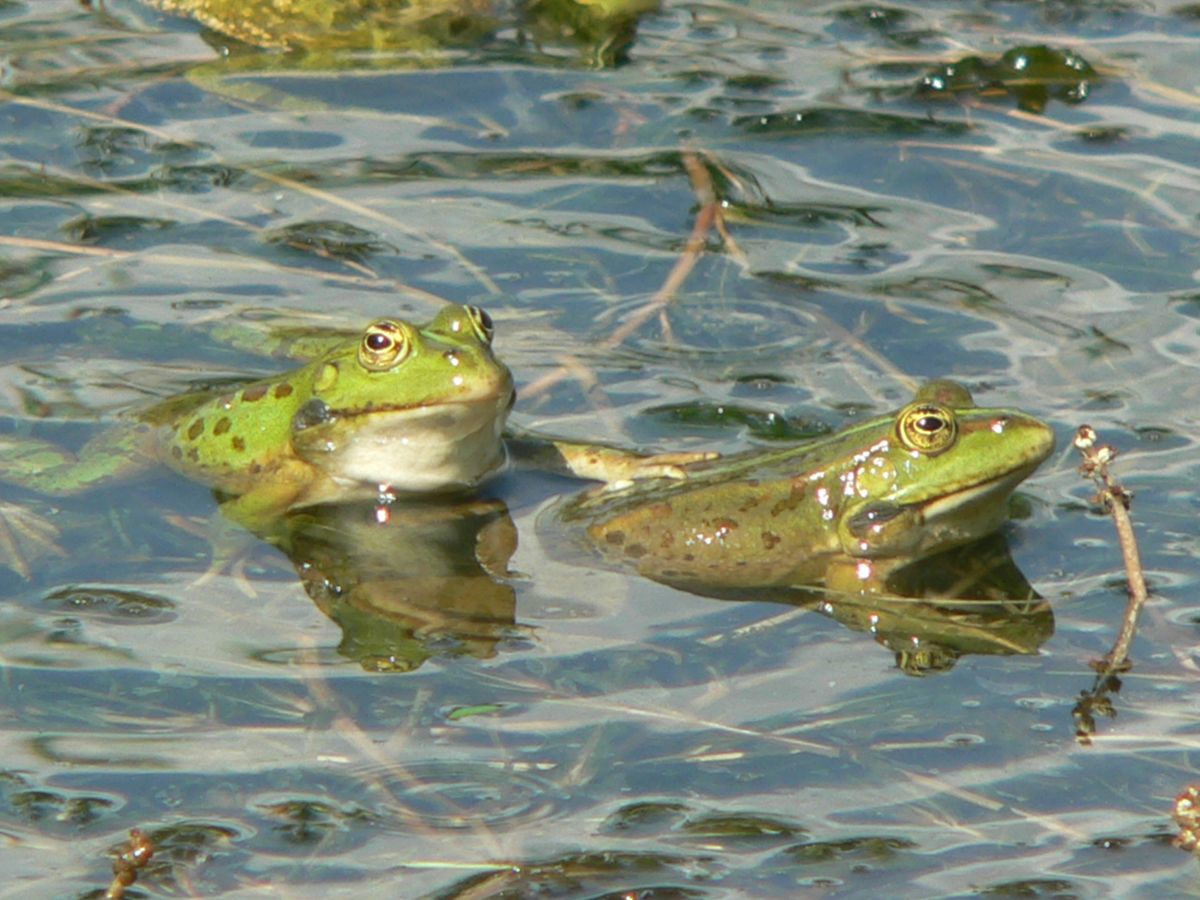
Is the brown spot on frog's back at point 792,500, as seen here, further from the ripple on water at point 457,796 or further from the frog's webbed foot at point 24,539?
the frog's webbed foot at point 24,539

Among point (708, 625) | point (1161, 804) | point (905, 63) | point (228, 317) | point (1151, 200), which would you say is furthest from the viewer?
point (905, 63)

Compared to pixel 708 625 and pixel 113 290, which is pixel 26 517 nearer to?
pixel 113 290

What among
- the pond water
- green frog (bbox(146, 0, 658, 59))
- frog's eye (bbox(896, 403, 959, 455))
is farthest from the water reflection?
green frog (bbox(146, 0, 658, 59))

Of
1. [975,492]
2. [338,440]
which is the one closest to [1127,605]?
[975,492]

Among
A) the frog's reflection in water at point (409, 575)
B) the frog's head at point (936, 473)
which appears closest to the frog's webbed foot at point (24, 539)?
the frog's reflection in water at point (409, 575)

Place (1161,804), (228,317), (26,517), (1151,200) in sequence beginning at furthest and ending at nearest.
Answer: (1151,200) → (228,317) → (26,517) → (1161,804)

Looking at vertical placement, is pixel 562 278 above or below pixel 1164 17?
below

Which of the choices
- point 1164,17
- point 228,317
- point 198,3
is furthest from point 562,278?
point 1164,17

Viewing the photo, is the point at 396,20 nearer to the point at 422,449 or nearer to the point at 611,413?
the point at 611,413
